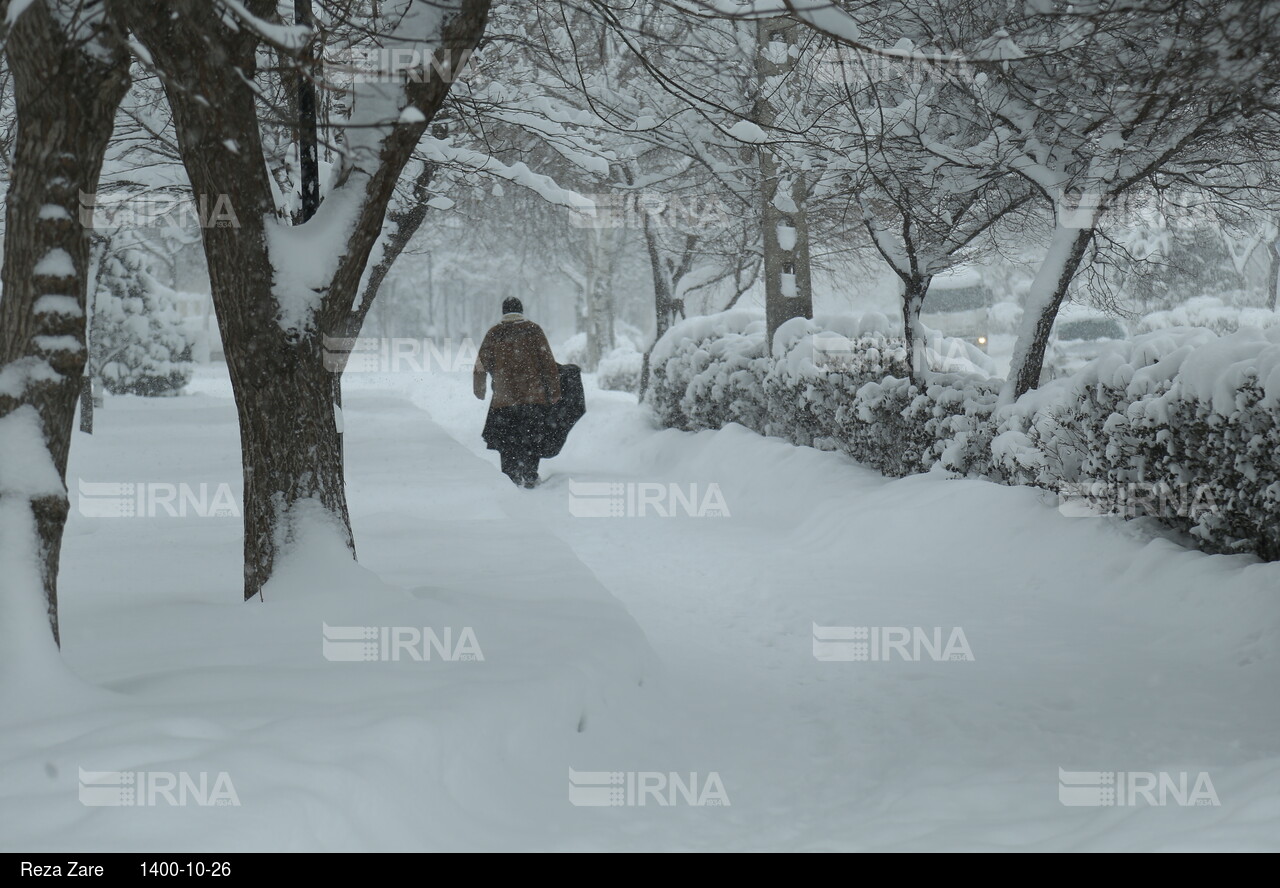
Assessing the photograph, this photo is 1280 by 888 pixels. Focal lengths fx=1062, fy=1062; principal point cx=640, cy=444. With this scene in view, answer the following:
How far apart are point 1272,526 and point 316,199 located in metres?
5.36

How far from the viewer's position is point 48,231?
366cm

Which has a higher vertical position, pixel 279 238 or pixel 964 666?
pixel 279 238

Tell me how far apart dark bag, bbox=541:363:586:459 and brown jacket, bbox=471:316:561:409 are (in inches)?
10.0

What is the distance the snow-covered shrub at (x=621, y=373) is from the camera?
80.9 feet

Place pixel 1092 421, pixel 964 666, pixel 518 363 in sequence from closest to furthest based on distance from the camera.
A: pixel 964 666 → pixel 1092 421 → pixel 518 363

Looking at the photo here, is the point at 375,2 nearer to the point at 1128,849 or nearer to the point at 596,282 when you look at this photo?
the point at 1128,849

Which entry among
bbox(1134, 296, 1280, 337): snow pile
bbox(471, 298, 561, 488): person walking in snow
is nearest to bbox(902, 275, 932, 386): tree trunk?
bbox(471, 298, 561, 488): person walking in snow

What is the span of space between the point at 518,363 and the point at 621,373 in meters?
14.3

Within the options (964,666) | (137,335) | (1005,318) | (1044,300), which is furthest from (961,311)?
(964,666)

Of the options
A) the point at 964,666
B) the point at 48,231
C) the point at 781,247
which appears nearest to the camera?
the point at 48,231

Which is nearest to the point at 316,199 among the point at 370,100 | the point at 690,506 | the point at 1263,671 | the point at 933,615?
the point at 370,100

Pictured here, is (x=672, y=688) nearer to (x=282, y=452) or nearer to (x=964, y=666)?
(x=964, y=666)

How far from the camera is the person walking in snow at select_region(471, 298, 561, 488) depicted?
1113 centimetres

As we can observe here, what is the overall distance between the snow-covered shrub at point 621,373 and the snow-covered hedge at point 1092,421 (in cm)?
1279
